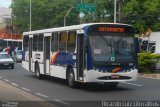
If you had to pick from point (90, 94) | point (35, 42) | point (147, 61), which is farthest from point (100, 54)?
point (147, 61)

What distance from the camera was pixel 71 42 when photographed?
2161 centimetres

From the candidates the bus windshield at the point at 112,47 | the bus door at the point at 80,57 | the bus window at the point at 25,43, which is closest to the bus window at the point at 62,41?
the bus door at the point at 80,57

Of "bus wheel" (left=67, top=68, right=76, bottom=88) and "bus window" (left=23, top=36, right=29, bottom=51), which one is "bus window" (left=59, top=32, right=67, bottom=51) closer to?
"bus wheel" (left=67, top=68, right=76, bottom=88)

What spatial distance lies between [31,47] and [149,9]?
96.1ft

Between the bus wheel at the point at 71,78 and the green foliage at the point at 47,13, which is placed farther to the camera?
the green foliage at the point at 47,13

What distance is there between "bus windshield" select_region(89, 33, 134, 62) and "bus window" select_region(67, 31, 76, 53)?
1.55m

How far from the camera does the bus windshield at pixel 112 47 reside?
778 inches

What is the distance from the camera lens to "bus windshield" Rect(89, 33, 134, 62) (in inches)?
778

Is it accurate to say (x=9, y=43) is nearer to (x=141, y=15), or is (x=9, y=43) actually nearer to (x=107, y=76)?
(x=141, y=15)

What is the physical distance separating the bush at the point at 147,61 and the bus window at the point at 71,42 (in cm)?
1121

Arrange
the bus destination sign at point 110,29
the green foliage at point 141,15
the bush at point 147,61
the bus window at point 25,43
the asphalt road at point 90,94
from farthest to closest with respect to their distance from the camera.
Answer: the green foliage at point 141,15, the bush at point 147,61, the bus window at point 25,43, the bus destination sign at point 110,29, the asphalt road at point 90,94

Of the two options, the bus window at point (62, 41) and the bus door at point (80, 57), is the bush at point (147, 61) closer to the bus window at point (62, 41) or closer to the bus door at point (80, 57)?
the bus window at point (62, 41)

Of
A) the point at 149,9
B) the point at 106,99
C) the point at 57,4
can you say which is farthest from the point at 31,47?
the point at 57,4

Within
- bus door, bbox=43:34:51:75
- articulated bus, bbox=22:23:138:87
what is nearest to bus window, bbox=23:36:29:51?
bus door, bbox=43:34:51:75
